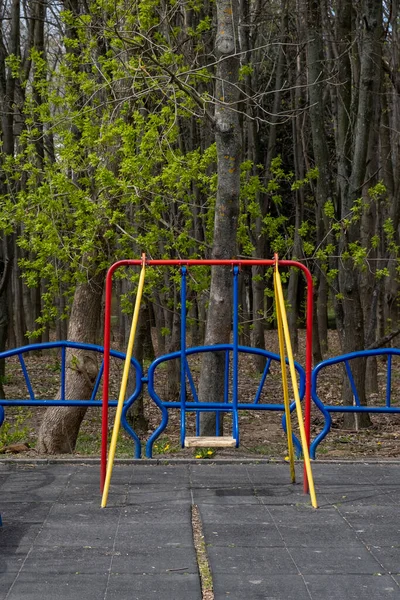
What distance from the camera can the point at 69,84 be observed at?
13.8m

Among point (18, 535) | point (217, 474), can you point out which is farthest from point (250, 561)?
point (217, 474)

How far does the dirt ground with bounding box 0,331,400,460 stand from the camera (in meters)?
9.75

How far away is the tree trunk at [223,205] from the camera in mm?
9719

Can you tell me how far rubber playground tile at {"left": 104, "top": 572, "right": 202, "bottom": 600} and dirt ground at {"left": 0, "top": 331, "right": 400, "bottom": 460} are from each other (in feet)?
11.7

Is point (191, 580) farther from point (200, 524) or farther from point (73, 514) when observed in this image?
point (73, 514)

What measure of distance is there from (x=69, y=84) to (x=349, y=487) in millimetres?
8548

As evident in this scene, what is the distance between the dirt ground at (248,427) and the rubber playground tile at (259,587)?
143 inches

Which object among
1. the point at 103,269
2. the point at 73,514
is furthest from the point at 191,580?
the point at 103,269

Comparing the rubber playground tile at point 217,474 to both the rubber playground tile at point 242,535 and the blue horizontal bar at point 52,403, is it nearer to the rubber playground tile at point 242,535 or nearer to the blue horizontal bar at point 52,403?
the blue horizontal bar at point 52,403

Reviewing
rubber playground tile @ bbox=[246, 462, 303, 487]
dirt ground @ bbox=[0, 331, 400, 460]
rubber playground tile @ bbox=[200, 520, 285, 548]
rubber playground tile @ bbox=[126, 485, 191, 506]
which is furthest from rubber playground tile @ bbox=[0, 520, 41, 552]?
dirt ground @ bbox=[0, 331, 400, 460]

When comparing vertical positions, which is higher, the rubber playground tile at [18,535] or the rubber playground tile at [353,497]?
the rubber playground tile at [18,535]

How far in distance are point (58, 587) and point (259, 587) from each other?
1.07 meters

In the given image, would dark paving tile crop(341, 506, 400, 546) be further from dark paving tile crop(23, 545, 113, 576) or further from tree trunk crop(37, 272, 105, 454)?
tree trunk crop(37, 272, 105, 454)

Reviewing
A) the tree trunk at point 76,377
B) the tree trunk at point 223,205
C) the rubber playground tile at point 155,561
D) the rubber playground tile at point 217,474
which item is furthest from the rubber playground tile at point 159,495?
the tree trunk at point 76,377
